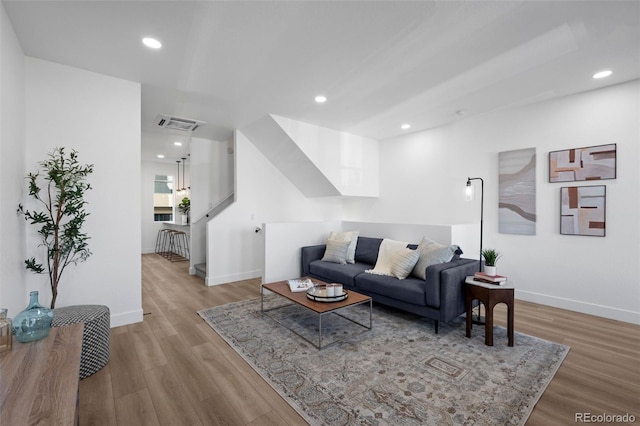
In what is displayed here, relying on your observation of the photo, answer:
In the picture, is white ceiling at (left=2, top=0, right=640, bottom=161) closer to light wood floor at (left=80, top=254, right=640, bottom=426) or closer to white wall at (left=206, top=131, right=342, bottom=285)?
white wall at (left=206, top=131, right=342, bottom=285)

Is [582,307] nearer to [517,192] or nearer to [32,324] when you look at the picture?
[517,192]

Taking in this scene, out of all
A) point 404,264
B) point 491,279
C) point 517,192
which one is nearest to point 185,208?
point 404,264

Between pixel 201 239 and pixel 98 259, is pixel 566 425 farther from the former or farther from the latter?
pixel 201 239

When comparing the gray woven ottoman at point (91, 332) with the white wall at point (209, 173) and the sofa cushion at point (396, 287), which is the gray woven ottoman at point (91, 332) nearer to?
the sofa cushion at point (396, 287)

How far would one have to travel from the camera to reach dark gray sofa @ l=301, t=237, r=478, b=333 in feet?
9.23

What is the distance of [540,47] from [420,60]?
3.25ft

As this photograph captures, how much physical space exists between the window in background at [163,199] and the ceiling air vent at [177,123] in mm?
4478

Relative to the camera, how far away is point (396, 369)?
7.39 ft

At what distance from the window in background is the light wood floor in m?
5.96

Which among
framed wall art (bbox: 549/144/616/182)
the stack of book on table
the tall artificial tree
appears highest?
framed wall art (bbox: 549/144/616/182)

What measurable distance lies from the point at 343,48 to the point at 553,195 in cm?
319

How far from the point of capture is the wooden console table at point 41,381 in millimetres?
1030

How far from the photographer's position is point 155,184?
27.7 ft

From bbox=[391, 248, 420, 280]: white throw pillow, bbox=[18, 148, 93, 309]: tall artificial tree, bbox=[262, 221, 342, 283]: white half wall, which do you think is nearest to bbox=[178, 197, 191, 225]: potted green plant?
bbox=[262, 221, 342, 283]: white half wall
